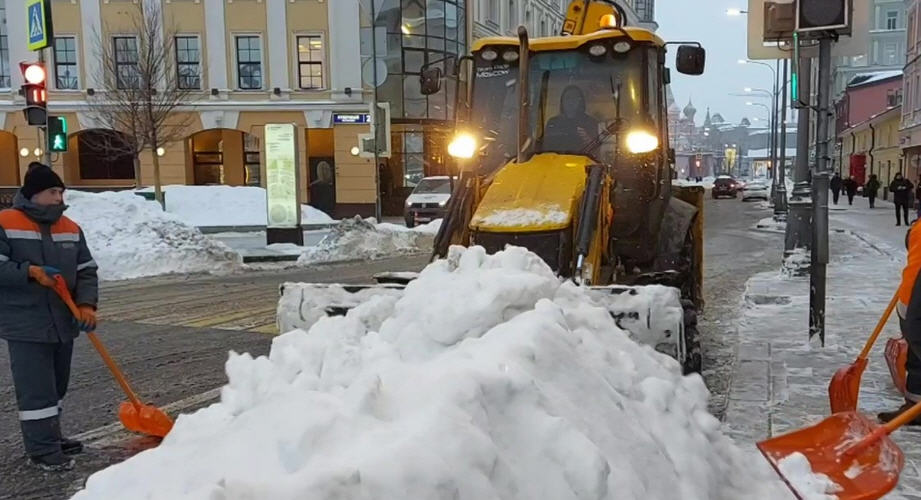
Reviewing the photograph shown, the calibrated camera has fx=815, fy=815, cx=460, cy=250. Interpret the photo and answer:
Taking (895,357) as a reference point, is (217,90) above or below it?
above

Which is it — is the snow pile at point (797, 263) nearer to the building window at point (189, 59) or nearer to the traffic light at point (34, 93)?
the traffic light at point (34, 93)

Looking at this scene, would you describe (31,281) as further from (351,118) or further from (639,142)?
(351,118)

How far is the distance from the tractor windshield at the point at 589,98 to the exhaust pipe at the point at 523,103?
176 mm

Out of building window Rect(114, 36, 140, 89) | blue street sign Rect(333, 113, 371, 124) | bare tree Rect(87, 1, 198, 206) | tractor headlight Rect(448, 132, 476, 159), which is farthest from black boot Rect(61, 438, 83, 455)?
Answer: blue street sign Rect(333, 113, 371, 124)

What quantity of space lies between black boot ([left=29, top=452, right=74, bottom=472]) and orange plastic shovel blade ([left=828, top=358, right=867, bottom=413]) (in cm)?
489

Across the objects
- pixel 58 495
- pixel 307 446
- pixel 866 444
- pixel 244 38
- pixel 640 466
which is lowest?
pixel 58 495

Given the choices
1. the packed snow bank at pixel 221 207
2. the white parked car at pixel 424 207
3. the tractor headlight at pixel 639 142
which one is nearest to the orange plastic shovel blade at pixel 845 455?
the tractor headlight at pixel 639 142

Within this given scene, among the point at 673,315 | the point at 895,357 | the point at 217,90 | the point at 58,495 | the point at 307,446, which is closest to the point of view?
the point at 307,446

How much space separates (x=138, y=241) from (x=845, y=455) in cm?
1428

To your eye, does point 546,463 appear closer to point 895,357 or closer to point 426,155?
point 895,357

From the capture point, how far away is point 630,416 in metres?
3.51

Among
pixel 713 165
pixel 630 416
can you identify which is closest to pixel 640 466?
pixel 630 416

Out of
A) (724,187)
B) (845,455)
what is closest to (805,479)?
(845,455)

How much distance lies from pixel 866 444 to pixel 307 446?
3087mm
